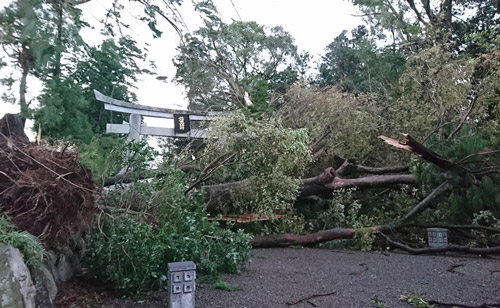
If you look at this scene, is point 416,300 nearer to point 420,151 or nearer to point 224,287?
point 224,287

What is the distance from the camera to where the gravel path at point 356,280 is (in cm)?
367

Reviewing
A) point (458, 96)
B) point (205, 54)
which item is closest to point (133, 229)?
point (205, 54)

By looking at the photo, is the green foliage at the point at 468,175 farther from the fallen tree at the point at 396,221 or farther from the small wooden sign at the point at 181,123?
the small wooden sign at the point at 181,123

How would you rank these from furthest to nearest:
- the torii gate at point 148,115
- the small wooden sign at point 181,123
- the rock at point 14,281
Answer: the small wooden sign at point 181,123, the torii gate at point 148,115, the rock at point 14,281

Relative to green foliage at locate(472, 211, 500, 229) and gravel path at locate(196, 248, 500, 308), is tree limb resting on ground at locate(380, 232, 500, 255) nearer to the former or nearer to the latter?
gravel path at locate(196, 248, 500, 308)

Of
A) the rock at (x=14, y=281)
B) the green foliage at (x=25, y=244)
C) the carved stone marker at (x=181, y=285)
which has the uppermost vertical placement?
the green foliage at (x=25, y=244)

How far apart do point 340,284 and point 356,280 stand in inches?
11.7

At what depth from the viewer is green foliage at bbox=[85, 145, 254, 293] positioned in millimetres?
3531

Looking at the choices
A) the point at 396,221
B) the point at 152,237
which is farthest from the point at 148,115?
the point at 152,237

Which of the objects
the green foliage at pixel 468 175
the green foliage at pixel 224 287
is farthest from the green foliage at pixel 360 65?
the green foliage at pixel 224 287

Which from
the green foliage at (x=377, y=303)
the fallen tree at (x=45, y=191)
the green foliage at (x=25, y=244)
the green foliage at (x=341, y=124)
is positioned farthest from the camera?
the green foliage at (x=341, y=124)

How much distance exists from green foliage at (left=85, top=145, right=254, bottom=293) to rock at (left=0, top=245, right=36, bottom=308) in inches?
39.0

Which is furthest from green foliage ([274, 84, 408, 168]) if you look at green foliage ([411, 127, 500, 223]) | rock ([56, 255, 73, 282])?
rock ([56, 255, 73, 282])

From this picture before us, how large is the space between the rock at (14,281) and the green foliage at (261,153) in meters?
3.34
